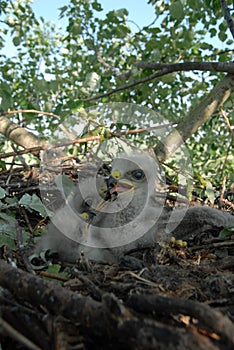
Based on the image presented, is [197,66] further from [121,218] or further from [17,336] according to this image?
[17,336]

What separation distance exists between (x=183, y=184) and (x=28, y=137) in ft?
4.23

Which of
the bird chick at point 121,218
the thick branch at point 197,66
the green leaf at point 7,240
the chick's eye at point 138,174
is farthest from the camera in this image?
the thick branch at point 197,66

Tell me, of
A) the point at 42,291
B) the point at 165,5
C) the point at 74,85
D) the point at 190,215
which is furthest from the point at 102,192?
the point at 74,85

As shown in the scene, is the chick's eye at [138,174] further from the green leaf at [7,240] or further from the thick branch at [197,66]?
the thick branch at [197,66]

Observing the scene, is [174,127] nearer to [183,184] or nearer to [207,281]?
[183,184]

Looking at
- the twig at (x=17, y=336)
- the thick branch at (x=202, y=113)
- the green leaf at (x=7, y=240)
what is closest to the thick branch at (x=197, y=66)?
the thick branch at (x=202, y=113)

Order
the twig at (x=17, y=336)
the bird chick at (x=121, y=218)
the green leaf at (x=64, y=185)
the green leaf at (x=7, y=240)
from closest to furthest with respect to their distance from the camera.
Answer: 1. the twig at (x=17, y=336)
2. the green leaf at (x=7, y=240)
3. the bird chick at (x=121, y=218)
4. the green leaf at (x=64, y=185)

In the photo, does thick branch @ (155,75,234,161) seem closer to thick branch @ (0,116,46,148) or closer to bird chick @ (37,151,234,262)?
bird chick @ (37,151,234,262)

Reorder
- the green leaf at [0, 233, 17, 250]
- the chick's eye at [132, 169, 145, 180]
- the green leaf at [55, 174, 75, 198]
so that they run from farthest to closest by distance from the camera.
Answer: the chick's eye at [132, 169, 145, 180]
the green leaf at [55, 174, 75, 198]
the green leaf at [0, 233, 17, 250]

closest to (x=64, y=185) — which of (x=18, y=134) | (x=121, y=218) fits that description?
(x=121, y=218)

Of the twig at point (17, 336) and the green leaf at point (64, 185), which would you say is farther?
the green leaf at point (64, 185)

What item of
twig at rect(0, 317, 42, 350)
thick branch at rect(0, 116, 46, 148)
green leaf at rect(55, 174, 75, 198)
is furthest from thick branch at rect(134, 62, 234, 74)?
twig at rect(0, 317, 42, 350)

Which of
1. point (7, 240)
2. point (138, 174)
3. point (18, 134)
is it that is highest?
point (18, 134)

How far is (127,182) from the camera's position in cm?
225
